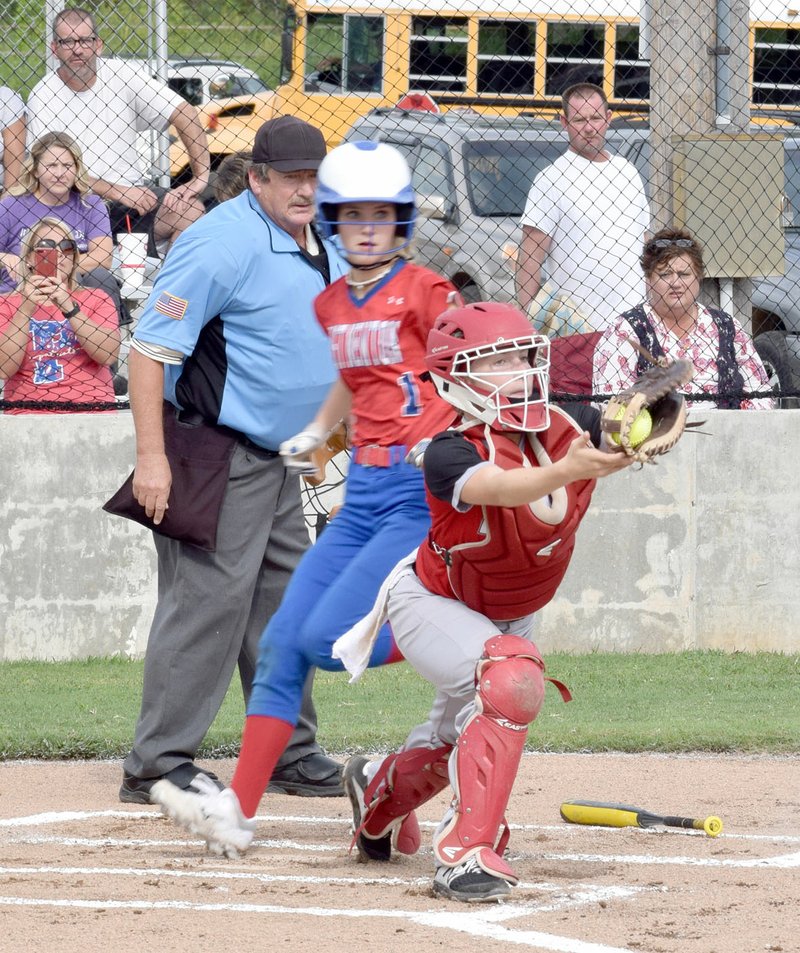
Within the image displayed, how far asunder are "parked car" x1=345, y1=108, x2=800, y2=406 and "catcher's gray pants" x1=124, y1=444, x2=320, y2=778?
461 centimetres

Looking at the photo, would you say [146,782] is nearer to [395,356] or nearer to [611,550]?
[395,356]

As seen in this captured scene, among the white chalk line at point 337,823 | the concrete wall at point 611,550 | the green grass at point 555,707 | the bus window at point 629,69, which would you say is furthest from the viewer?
the bus window at point 629,69

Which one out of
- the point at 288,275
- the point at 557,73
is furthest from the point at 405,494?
the point at 557,73

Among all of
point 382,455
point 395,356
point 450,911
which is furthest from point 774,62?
point 450,911

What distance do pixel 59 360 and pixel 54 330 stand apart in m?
0.19

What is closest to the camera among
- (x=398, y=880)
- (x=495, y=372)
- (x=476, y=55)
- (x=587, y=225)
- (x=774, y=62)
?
(x=495, y=372)

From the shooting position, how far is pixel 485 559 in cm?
416

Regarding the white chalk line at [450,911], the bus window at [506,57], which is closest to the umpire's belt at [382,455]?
the white chalk line at [450,911]

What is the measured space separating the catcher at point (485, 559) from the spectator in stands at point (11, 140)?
5.79m

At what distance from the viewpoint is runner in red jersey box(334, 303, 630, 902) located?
4074 millimetres

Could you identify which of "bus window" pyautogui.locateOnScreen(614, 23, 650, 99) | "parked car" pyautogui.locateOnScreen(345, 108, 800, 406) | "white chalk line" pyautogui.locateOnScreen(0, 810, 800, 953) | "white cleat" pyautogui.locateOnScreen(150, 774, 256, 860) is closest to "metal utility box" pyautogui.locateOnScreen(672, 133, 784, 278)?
"parked car" pyautogui.locateOnScreen(345, 108, 800, 406)

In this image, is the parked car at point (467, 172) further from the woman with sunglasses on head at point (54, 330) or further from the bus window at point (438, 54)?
the woman with sunglasses on head at point (54, 330)

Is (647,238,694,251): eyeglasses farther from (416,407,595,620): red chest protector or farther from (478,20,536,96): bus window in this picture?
(478,20,536,96): bus window

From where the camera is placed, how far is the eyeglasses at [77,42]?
356 inches
